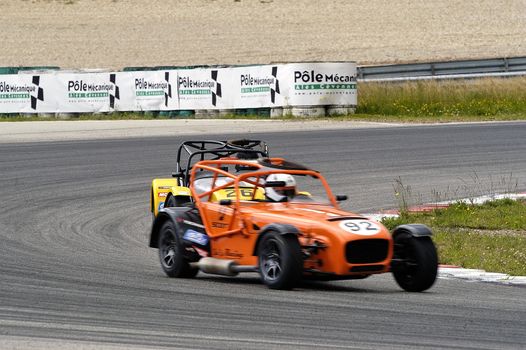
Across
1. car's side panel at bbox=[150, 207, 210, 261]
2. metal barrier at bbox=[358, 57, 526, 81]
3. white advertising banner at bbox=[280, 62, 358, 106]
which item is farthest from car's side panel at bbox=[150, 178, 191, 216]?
metal barrier at bbox=[358, 57, 526, 81]

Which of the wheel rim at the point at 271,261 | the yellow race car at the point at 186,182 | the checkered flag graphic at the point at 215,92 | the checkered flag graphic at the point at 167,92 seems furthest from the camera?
the checkered flag graphic at the point at 167,92

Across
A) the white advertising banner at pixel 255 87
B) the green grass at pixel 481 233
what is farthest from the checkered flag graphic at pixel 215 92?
the green grass at pixel 481 233

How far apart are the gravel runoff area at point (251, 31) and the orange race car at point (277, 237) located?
140 ft

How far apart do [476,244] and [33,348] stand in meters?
6.61

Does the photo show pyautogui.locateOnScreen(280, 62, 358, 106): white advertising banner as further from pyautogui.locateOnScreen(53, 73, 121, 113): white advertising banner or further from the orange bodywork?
the orange bodywork

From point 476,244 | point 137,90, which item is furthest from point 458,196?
point 137,90

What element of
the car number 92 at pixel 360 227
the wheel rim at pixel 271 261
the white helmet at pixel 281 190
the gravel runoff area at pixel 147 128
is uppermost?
the white helmet at pixel 281 190

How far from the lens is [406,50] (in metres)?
58.6

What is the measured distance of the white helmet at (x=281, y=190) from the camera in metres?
11.4

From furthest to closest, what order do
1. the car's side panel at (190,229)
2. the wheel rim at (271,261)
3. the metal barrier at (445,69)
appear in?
the metal barrier at (445,69), the car's side panel at (190,229), the wheel rim at (271,261)

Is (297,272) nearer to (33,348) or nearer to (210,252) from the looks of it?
(210,252)

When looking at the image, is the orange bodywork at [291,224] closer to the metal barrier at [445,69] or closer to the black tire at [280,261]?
the black tire at [280,261]

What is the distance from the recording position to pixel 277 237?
10.4 meters

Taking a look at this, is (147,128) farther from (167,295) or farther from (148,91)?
(167,295)
